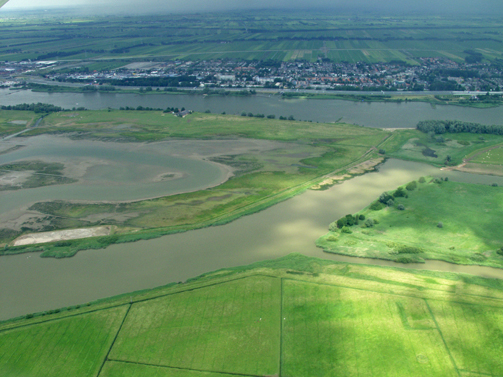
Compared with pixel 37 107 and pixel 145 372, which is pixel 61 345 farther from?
pixel 37 107

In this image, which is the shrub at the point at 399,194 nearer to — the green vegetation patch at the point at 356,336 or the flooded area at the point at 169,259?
the flooded area at the point at 169,259

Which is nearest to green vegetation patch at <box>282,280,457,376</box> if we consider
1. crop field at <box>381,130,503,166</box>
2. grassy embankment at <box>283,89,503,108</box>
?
crop field at <box>381,130,503,166</box>

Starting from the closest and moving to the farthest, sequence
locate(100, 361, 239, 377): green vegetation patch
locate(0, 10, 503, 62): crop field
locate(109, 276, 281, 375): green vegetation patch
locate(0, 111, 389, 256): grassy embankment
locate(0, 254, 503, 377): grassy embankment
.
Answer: locate(100, 361, 239, 377): green vegetation patch, locate(0, 254, 503, 377): grassy embankment, locate(109, 276, 281, 375): green vegetation patch, locate(0, 111, 389, 256): grassy embankment, locate(0, 10, 503, 62): crop field

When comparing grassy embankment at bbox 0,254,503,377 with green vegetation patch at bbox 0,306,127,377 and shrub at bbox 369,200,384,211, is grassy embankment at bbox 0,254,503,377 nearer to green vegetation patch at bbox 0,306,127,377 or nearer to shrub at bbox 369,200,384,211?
green vegetation patch at bbox 0,306,127,377

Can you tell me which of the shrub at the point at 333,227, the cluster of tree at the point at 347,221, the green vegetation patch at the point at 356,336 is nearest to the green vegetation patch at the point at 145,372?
the green vegetation patch at the point at 356,336

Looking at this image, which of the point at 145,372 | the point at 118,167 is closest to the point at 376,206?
the point at 145,372
